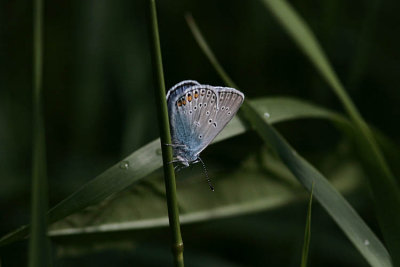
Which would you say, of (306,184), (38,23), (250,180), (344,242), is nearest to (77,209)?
(38,23)

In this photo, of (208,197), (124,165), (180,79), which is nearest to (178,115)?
(124,165)

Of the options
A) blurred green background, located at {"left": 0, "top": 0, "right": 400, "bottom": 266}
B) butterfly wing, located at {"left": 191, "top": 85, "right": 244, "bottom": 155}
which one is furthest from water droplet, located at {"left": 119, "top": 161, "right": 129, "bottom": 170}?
blurred green background, located at {"left": 0, "top": 0, "right": 400, "bottom": 266}

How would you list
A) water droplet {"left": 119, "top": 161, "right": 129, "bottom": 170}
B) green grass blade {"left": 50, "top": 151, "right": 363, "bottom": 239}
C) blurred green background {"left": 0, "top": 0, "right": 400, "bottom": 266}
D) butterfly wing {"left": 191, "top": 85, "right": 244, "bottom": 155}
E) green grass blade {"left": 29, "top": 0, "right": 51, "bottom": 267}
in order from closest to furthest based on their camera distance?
green grass blade {"left": 29, "top": 0, "right": 51, "bottom": 267}, water droplet {"left": 119, "top": 161, "right": 129, "bottom": 170}, butterfly wing {"left": 191, "top": 85, "right": 244, "bottom": 155}, green grass blade {"left": 50, "top": 151, "right": 363, "bottom": 239}, blurred green background {"left": 0, "top": 0, "right": 400, "bottom": 266}

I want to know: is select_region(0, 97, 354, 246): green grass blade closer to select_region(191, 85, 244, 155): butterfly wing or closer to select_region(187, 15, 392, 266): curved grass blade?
select_region(191, 85, 244, 155): butterfly wing

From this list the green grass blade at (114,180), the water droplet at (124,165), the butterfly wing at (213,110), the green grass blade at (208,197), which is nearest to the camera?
the green grass blade at (114,180)

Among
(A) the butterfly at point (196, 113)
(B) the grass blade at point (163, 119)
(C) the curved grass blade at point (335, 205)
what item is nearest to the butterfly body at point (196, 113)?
(A) the butterfly at point (196, 113)

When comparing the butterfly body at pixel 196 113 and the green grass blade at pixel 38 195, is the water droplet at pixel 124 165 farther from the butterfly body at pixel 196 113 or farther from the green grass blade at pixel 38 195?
the green grass blade at pixel 38 195

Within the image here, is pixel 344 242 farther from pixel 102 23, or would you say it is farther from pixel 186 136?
pixel 102 23
